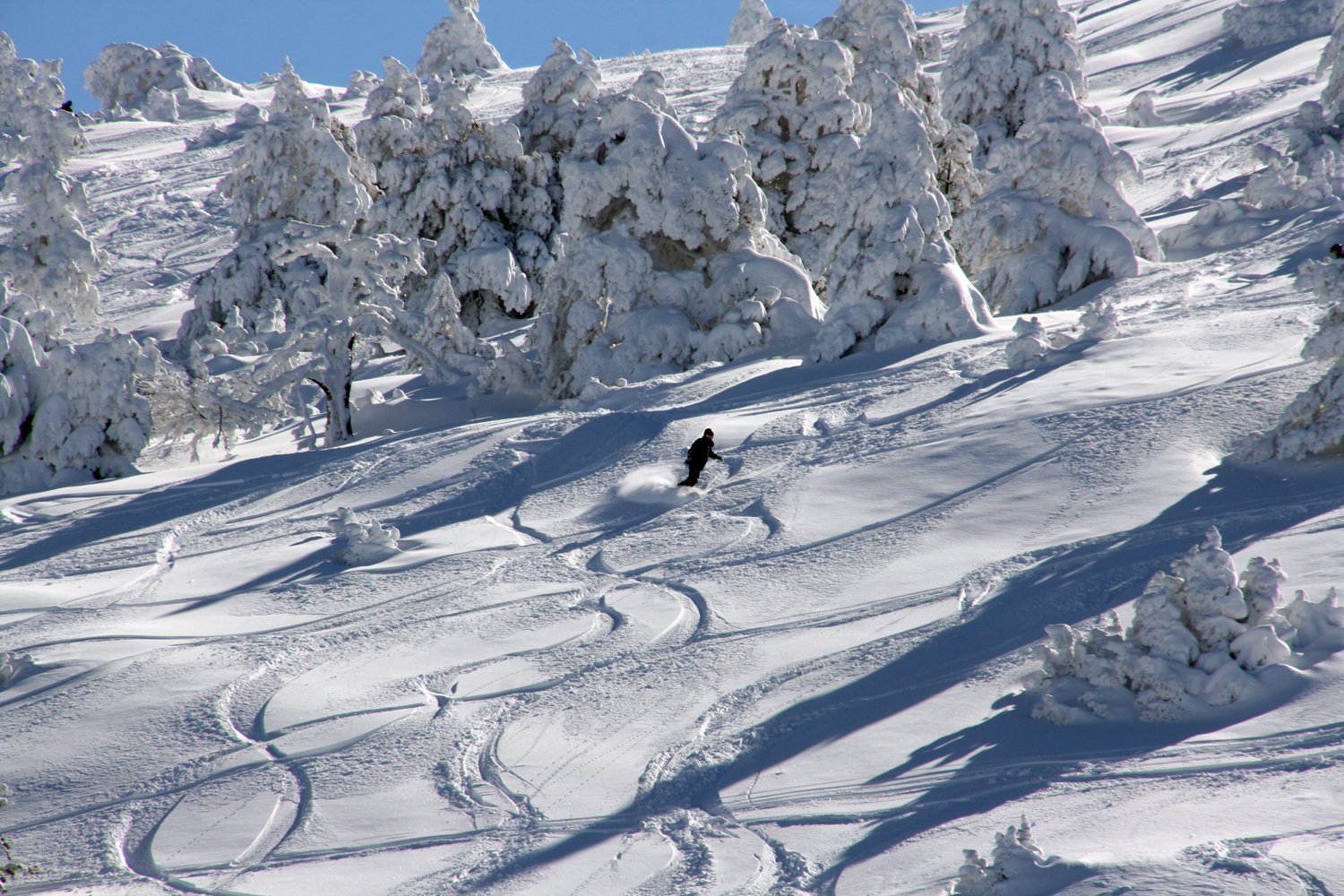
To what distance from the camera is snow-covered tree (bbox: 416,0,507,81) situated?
6056 centimetres

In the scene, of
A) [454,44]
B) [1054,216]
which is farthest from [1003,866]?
[454,44]

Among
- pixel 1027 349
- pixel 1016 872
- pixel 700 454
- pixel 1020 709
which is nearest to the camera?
pixel 1016 872

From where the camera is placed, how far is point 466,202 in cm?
2977

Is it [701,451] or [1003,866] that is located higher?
[701,451]

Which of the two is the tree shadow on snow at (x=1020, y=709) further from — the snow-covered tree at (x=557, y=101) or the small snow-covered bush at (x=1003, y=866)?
the snow-covered tree at (x=557, y=101)

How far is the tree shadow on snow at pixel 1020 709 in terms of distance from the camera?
5305 mm

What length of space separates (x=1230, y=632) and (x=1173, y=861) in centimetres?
228

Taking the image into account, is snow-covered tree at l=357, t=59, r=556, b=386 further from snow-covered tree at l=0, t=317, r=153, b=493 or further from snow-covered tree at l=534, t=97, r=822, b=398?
snow-covered tree at l=0, t=317, r=153, b=493

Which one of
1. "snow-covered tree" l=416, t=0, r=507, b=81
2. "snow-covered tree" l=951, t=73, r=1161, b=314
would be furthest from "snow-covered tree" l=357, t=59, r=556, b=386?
"snow-covered tree" l=416, t=0, r=507, b=81

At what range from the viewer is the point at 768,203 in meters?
26.4

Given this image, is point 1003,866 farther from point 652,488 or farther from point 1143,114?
point 1143,114

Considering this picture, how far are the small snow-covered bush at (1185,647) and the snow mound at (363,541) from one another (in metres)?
6.97

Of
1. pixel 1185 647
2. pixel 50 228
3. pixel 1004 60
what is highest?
pixel 50 228

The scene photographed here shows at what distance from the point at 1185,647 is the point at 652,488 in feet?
21.8
